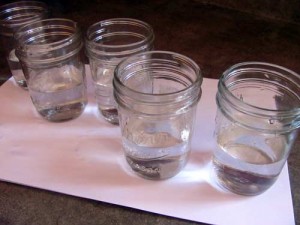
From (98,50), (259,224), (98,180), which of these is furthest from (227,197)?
(98,50)

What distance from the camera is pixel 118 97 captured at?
47 centimetres

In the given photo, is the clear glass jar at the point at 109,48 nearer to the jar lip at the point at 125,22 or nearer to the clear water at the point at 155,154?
the jar lip at the point at 125,22

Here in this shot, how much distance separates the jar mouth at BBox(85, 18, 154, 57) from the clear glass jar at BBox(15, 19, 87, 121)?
3 cm

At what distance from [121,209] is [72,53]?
0.88ft

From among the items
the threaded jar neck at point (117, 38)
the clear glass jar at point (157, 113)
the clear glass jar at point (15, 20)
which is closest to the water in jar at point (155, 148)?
the clear glass jar at point (157, 113)

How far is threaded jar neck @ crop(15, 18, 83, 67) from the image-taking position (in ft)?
1.81

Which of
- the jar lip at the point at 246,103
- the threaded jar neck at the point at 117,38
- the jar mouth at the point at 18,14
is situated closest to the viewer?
the jar lip at the point at 246,103

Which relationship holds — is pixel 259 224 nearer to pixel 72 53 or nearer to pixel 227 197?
pixel 227 197

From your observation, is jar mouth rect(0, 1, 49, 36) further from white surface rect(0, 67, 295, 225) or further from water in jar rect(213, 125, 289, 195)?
water in jar rect(213, 125, 289, 195)

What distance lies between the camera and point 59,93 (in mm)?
600

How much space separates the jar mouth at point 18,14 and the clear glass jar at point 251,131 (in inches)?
15.6

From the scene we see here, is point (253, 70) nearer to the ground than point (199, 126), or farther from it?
farther from it

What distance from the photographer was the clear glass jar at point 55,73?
0.57 m

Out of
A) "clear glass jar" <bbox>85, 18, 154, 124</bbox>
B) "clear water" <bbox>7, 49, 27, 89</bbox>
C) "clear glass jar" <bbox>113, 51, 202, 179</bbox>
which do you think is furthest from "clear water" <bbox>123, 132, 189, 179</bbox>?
"clear water" <bbox>7, 49, 27, 89</bbox>
